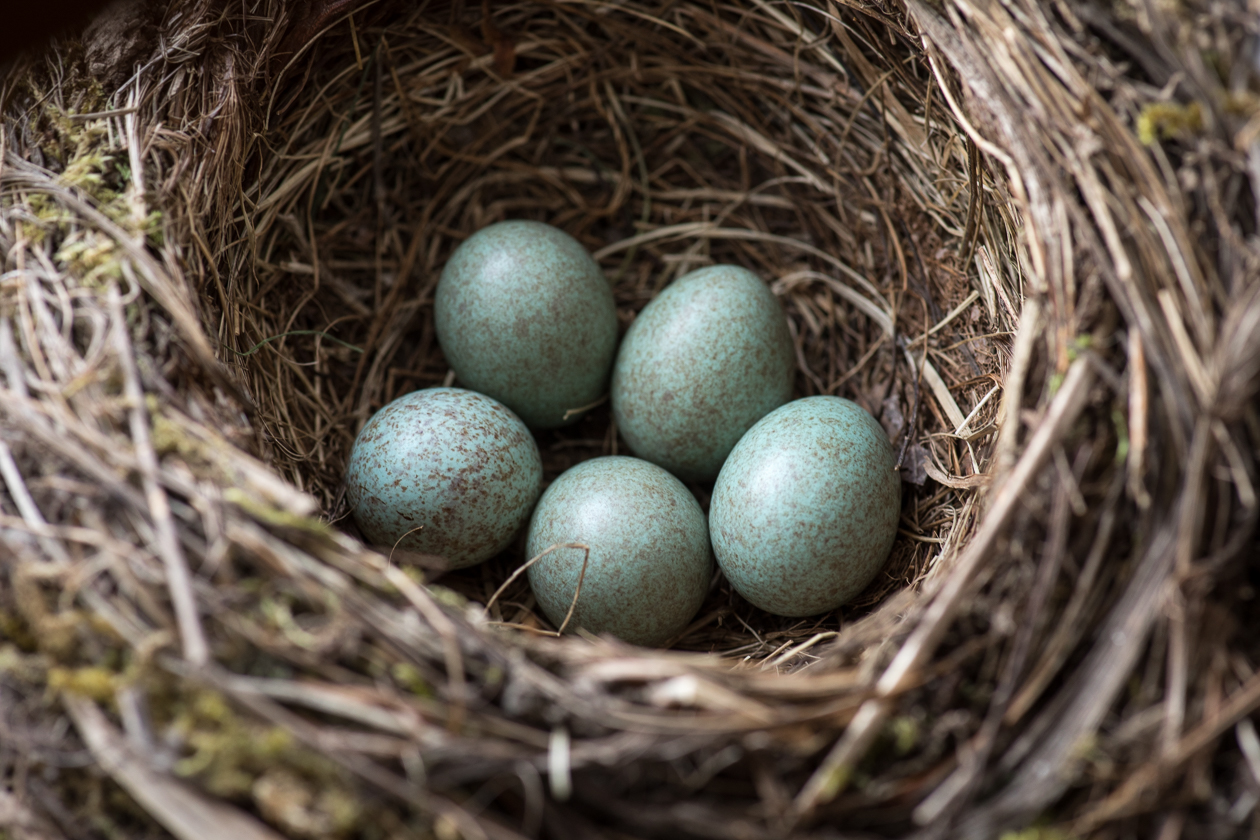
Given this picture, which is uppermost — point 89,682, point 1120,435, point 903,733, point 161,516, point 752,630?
point 161,516

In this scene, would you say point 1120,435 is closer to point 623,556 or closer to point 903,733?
point 903,733

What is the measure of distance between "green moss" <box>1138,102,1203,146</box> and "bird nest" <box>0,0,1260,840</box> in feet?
0.03

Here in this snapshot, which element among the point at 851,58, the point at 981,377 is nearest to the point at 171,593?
the point at 981,377

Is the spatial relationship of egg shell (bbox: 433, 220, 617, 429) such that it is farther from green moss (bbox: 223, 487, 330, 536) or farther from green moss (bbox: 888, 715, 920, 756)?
green moss (bbox: 888, 715, 920, 756)

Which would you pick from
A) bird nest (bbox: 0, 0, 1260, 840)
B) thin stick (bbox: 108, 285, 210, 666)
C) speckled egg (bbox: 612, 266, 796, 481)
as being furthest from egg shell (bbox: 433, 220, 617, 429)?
thin stick (bbox: 108, 285, 210, 666)

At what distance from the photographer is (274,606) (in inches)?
43.6

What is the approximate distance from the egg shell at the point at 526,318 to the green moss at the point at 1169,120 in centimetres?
109

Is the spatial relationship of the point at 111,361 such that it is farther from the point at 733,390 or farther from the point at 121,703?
the point at 733,390

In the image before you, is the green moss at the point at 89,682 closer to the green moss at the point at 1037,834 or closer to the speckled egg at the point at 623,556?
the speckled egg at the point at 623,556

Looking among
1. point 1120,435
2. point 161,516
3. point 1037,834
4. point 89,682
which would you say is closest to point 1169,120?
point 1120,435

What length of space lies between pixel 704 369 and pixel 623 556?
0.43m

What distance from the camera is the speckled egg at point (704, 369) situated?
72.4 inches

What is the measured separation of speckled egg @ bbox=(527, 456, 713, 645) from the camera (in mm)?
1673

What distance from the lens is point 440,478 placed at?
1.70 metres
